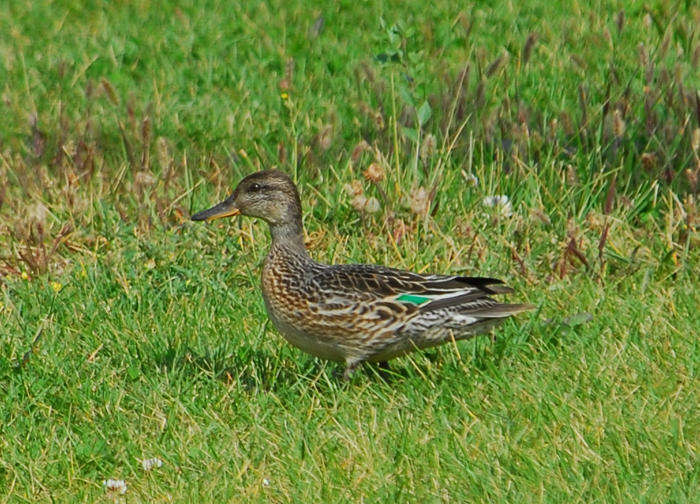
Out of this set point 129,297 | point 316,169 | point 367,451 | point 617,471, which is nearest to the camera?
point 617,471

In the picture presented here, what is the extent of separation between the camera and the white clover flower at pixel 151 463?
170 inches

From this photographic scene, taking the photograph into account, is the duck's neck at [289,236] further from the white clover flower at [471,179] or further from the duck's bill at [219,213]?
the white clover flower at [471,179]

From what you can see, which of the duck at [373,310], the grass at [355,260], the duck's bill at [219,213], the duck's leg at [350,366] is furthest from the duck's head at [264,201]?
the duck's leg at [350,366]

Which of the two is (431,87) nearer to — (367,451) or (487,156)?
(487,156)

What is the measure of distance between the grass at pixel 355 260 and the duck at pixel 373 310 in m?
0.14

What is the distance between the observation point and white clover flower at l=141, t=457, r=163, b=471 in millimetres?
4328

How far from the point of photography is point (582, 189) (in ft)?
21.5

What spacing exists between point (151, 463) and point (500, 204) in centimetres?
278

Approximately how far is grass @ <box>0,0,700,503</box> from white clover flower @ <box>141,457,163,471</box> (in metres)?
0.04

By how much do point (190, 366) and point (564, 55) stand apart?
4628mm

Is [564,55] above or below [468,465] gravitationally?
below

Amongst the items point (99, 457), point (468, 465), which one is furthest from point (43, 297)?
point (468, 465)

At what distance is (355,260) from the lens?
20.7ft

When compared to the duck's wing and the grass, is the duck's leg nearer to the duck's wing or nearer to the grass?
the grass
